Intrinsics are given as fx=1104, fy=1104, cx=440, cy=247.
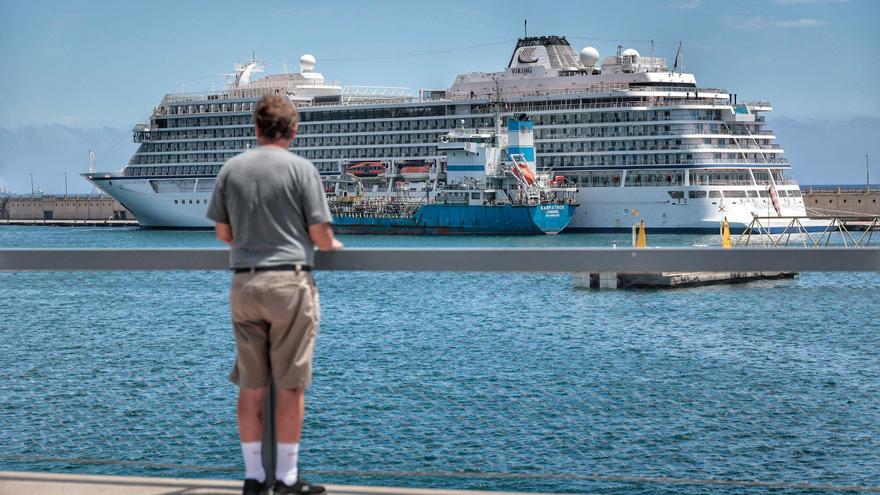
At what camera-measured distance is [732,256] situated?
309 centimetres

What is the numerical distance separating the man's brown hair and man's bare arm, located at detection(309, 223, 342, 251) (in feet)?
0.87

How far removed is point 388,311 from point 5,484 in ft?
59.5

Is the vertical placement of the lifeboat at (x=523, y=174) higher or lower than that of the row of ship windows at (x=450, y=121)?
lower

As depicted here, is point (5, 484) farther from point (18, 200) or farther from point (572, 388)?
point (18, 200)

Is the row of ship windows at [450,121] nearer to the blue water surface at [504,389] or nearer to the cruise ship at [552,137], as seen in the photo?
the cruise ship at [552,137]

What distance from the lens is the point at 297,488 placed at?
3.09 meters

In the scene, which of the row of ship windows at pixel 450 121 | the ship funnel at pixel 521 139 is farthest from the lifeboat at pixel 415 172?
the ship funnel at pixel 521 139

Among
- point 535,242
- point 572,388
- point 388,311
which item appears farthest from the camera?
point 535,242

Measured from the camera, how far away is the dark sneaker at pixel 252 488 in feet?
10.0

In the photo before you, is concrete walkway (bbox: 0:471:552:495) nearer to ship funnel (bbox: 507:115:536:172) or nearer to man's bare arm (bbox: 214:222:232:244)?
man's bare arm (bbox: 214:222:232:244)

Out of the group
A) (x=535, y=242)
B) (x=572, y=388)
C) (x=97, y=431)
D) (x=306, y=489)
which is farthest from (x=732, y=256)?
(x=535, y=242)

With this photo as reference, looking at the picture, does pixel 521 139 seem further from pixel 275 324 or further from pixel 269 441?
pixel 275 324

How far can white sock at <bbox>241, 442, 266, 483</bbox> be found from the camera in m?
3.05

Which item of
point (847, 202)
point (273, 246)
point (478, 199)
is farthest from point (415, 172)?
point (273, 246)
